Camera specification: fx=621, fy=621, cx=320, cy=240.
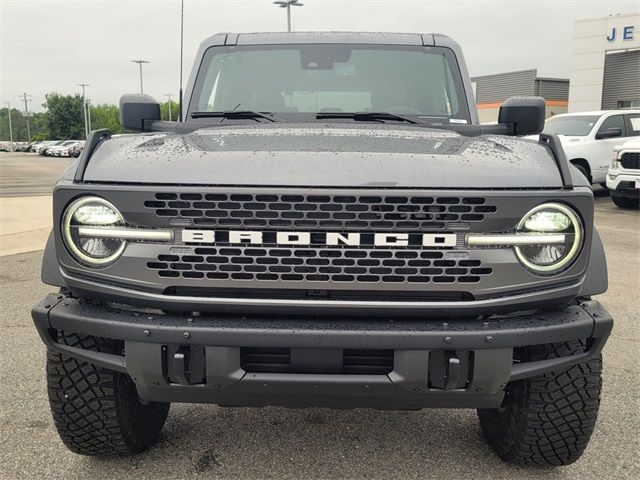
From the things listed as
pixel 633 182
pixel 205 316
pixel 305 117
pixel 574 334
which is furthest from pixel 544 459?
pixel 633 182

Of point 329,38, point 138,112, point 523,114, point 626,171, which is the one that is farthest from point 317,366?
point 626,171

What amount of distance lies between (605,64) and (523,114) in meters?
29.4

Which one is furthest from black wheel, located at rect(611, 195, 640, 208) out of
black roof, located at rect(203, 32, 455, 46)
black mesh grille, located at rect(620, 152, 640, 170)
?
black roof, located at rect(203, 32, 455, 46)

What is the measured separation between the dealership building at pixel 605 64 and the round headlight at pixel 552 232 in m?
29.4

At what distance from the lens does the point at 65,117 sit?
84.4m

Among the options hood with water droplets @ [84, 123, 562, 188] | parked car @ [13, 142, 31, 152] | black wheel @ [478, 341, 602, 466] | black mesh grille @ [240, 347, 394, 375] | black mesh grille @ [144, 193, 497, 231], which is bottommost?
parked car @ [13, 142, 31, 152]

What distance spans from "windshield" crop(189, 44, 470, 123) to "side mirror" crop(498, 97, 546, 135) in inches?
9.2

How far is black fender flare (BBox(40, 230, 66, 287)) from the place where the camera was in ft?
7.74

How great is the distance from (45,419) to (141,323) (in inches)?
58.6

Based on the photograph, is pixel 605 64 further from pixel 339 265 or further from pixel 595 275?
pixel 339 265

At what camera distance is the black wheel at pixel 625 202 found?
12531 millimetres

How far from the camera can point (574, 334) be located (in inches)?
86.1

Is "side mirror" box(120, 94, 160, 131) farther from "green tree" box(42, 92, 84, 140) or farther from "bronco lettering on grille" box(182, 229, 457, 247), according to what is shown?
"green tree" box(42, 92, 84, 140)

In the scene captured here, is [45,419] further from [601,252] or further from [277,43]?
[601,252]
